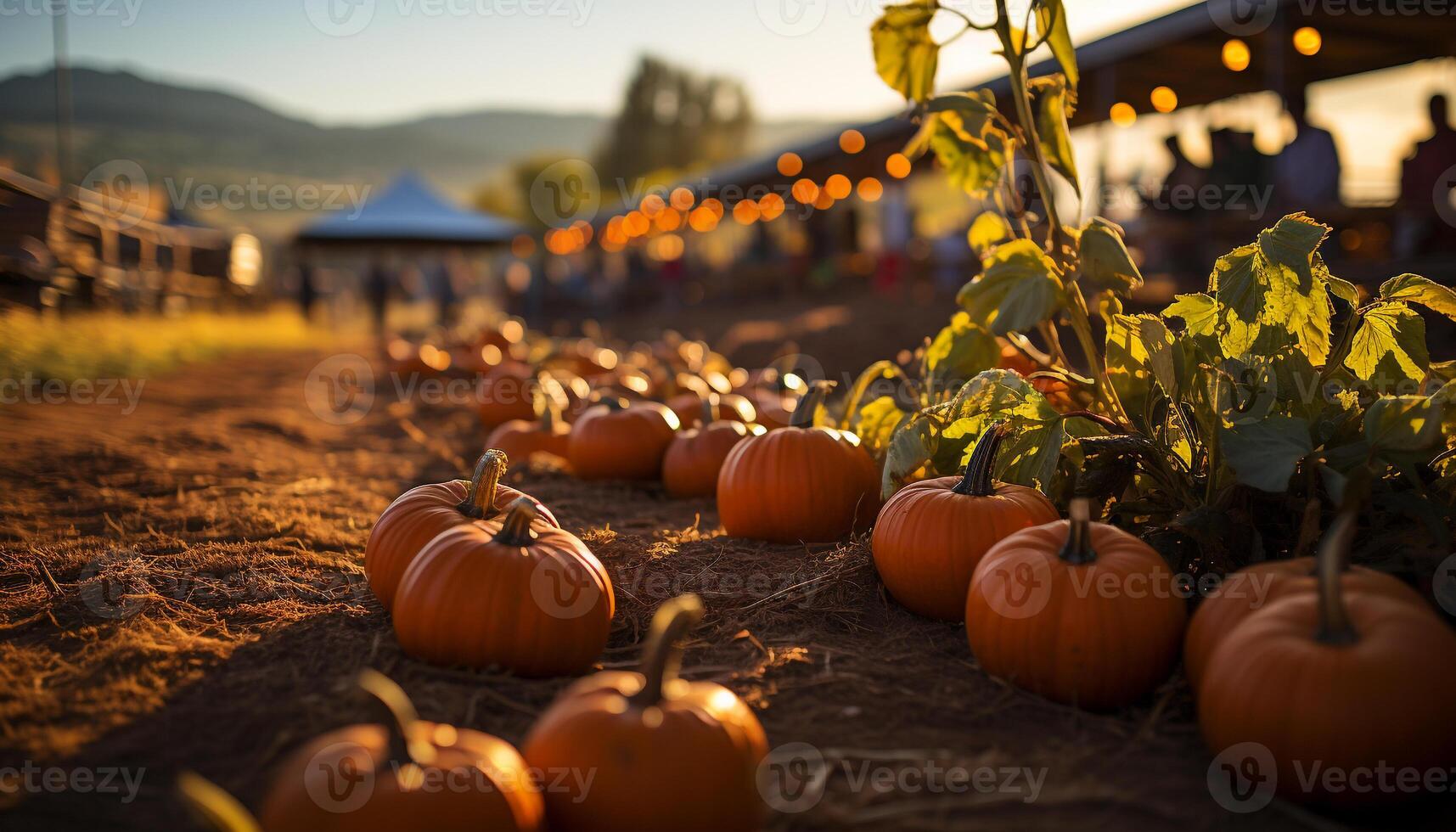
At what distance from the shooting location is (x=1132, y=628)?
193 cm

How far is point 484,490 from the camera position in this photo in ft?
7.79

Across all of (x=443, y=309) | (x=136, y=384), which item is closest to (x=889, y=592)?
(x=136, y=384)

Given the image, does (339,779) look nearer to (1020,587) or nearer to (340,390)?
(1020,587)

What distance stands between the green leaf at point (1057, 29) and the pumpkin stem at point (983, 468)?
98 centimetres

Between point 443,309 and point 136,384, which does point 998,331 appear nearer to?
point 136,384

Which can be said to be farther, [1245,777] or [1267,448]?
[1267,448]

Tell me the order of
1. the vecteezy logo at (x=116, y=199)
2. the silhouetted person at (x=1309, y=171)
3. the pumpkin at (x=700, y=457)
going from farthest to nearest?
1. the vecteezy logo at (x=116, y=199)
2. the silhouetted person at (x=1309, y=171)
3. the pumpkin at (x=700, y=457)

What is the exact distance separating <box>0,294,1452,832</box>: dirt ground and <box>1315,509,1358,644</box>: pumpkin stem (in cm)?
30

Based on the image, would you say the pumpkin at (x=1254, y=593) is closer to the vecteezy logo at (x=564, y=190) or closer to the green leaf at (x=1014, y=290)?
the green leaf at (x=1014, y=290)

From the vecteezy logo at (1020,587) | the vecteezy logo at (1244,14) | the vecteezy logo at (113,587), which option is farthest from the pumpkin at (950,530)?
the vecteezy logo at (1244,14)

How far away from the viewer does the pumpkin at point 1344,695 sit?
1550 mm

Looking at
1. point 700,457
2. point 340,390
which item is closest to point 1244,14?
point 700,457

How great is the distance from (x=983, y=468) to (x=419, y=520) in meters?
1.45

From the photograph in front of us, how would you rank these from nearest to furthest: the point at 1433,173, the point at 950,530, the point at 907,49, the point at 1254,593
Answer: the point at 1254,593 < the point at 950,530 < the point at 907,49 < the point at 1433,173
